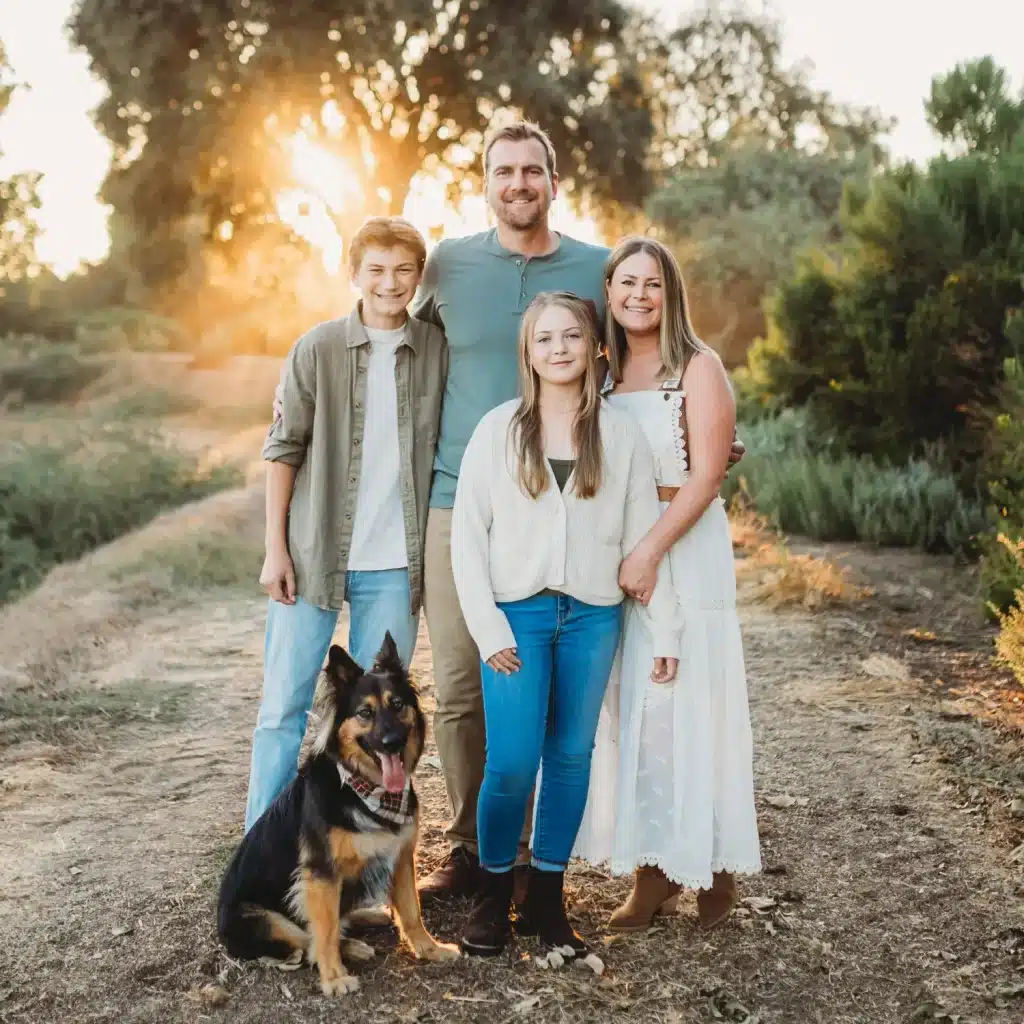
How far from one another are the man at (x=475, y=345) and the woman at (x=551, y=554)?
390 mm

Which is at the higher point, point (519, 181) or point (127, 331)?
point (127, 331)

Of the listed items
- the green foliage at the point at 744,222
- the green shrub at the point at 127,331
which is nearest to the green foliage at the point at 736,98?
the green foliage at the point at 744,222

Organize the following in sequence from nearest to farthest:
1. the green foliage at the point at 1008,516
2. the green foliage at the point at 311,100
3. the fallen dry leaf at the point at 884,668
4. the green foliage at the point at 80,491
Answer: the fallen dry leaf at the point at 884,668 < the green foliage at the point at 1008,516 < the green foliage at the point at 80,491 < the green foliage at the point at 311,100

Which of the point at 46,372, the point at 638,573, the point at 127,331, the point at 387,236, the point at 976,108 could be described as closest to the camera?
the point at 638,573

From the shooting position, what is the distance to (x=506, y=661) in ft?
10.7

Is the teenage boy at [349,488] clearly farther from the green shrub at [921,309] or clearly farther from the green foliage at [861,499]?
the green shrub at [921,309]

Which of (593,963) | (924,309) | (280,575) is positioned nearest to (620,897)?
(593,963)

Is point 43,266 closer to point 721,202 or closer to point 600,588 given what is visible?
point 721,202

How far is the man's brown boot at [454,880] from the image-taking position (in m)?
3.88

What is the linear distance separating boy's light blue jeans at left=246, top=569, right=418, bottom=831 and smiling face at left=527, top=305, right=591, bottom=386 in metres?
0.91

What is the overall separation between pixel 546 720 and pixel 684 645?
492 mm

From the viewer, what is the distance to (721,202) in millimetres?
27578

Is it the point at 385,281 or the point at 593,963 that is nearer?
the point at 593,963

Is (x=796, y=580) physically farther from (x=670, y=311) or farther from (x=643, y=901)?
(x=670, y=311)
